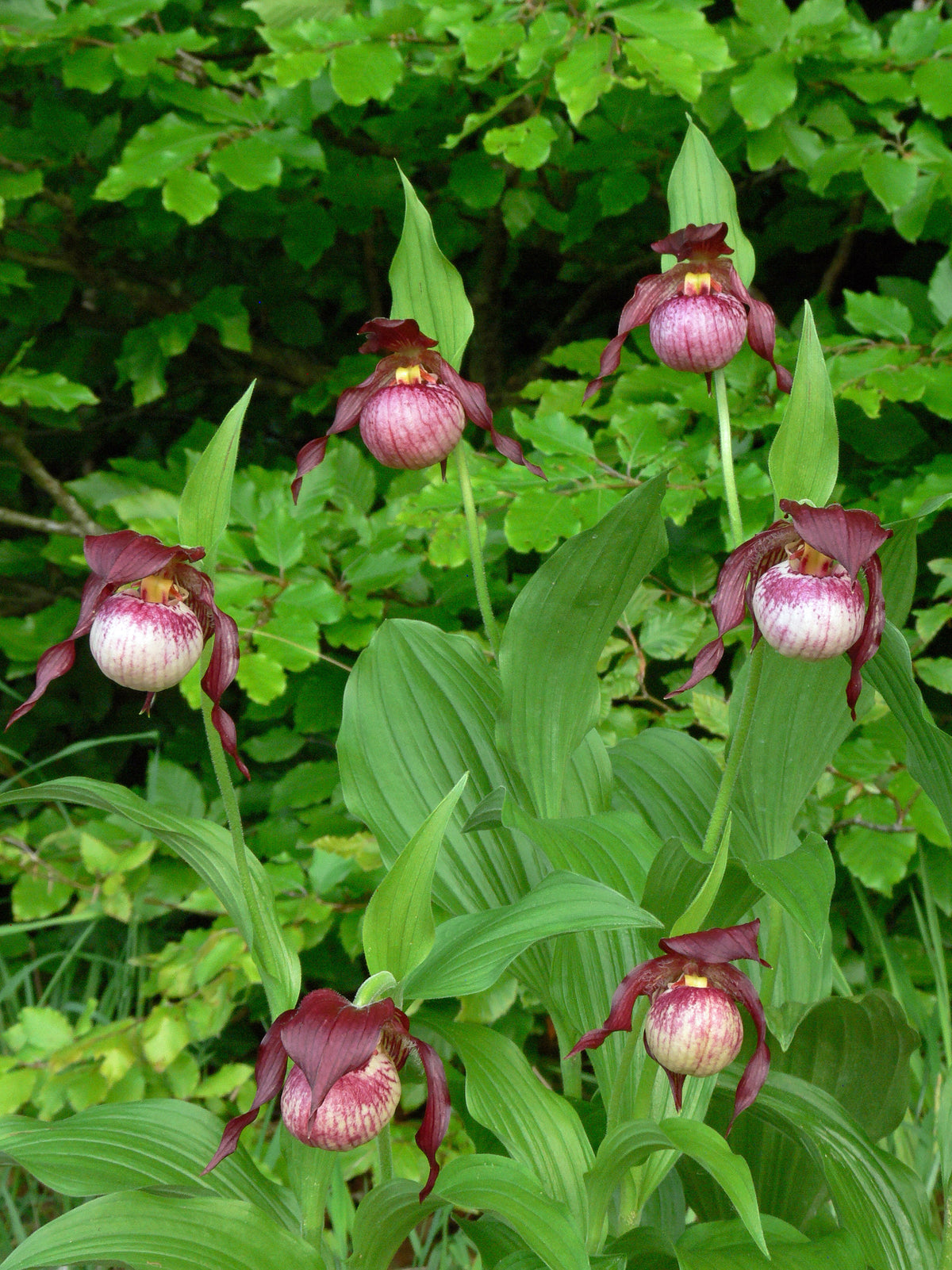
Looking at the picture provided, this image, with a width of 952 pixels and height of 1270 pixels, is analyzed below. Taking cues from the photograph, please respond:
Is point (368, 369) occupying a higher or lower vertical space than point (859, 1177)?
higher

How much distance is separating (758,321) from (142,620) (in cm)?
→ 58

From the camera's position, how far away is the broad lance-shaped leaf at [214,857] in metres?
0.76

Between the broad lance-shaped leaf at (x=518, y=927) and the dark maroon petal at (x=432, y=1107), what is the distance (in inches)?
1.8

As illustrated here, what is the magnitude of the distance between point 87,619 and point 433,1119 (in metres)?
0.41

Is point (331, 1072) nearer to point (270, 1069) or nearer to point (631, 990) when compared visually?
point (270, 1069)

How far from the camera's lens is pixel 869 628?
68cm

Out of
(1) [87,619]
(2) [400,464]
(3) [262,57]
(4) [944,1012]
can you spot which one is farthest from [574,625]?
(3) [262,57]

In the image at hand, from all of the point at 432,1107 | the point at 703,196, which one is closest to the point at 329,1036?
the point at 432,1107

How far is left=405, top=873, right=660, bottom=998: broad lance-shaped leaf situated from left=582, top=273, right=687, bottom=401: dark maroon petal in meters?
0.45

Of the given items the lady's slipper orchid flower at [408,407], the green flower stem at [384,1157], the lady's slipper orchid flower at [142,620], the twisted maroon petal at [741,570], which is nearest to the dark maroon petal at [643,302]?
the lady's slipper orchid flower at [408,407]

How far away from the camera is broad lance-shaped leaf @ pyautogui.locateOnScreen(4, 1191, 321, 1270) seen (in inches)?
26.6

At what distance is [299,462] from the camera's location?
0.87 meters

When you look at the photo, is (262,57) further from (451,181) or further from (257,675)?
(257,675)

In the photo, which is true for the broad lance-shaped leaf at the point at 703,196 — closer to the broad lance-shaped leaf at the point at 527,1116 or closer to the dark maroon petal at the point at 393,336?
the dark maroon petal at the point at 393,336
